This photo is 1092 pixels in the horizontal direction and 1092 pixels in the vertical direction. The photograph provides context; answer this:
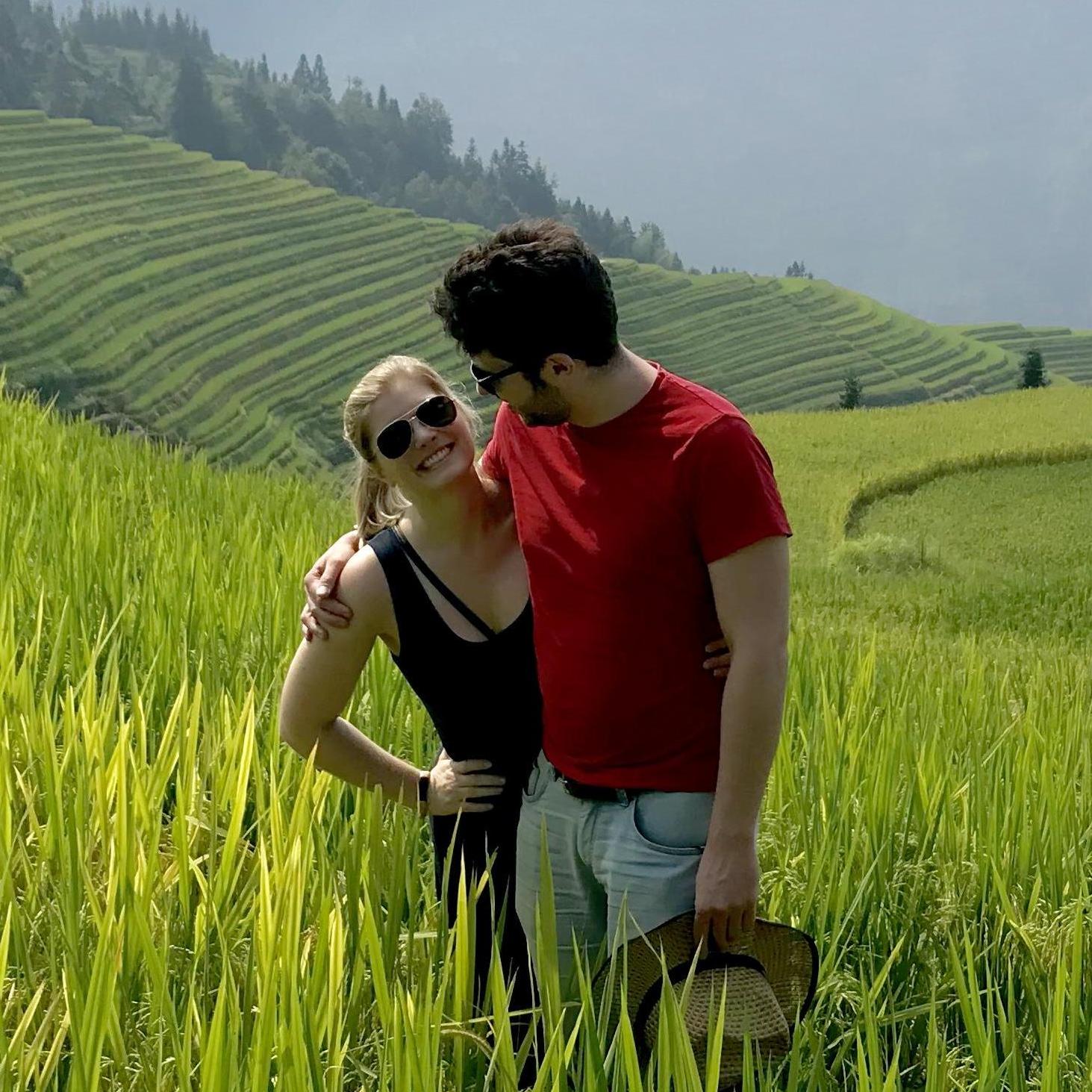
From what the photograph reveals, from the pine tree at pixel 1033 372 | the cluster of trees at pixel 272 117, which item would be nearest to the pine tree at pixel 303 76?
the cluster of trees at pixel 272 117

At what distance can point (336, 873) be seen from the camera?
1.86 metres

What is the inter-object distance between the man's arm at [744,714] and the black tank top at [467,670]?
1.26 feet

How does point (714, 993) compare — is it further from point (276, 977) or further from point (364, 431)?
point (364, 431)

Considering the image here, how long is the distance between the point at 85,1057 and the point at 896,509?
62.5 ft

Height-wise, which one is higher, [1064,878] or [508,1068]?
[508,1068]

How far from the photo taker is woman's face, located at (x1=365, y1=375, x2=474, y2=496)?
5.51ft

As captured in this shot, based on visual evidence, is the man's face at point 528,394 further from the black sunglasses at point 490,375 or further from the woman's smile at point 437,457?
the woman's smile at point 437,457

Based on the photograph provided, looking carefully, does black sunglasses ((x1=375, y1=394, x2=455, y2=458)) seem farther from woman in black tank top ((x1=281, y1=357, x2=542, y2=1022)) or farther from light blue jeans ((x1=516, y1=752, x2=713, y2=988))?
light blue jeans ((x1=516, y1=752, x2=713, y2=988))

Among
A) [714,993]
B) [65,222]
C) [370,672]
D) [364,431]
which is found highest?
[364,431]

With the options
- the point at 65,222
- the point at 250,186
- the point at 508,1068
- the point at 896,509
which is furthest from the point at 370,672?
the point at 250,186

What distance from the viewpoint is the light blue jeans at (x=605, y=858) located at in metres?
1.52

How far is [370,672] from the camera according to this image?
9.55ft

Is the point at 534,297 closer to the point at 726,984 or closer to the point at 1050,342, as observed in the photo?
the point at 726,984

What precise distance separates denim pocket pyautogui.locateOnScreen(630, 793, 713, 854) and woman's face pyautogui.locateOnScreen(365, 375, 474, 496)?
488mm
